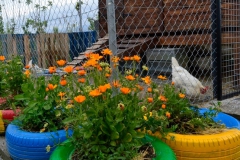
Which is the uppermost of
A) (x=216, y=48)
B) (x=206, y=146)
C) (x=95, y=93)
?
(x=216, y=48)

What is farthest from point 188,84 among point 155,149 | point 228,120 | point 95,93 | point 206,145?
point 95,93

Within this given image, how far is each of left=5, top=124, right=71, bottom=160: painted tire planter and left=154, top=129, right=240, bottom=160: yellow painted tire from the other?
0.64 meters

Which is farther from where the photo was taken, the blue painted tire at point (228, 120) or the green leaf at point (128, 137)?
the blue painted tire at point (228, 120)

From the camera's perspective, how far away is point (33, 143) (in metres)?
1.64

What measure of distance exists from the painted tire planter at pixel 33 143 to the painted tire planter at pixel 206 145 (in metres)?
0.59

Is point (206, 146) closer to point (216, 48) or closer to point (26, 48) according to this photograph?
point (216, 48)

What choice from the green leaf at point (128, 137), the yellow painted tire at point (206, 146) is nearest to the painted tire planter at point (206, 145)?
the yellow painted tire at point (206, 146)

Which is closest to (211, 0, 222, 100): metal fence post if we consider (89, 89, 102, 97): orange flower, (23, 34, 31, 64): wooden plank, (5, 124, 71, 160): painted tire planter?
(5, 124, 71, 160): painted tire planter

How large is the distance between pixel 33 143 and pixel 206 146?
3.19ft

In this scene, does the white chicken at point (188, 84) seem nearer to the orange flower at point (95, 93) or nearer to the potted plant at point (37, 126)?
the potted plant at point (37, 126)

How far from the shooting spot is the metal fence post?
2.89 m

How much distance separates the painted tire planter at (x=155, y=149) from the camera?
138cm

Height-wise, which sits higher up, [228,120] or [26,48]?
[26,48]

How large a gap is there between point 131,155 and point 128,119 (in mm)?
172
